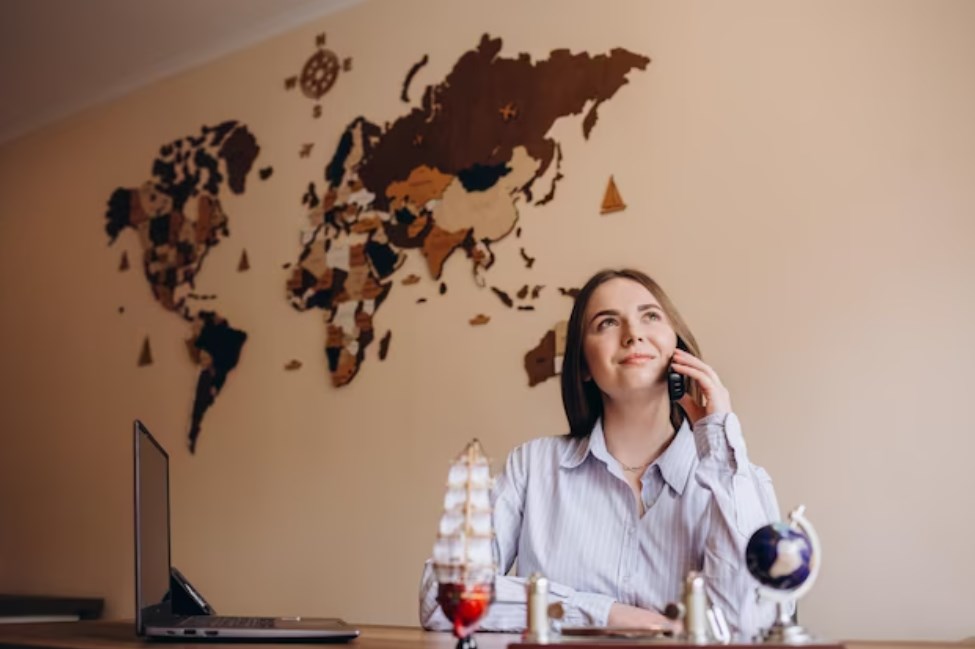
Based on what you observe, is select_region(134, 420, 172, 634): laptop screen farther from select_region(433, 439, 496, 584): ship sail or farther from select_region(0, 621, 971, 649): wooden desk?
select_region(433, 439, 496, 584): ship sail

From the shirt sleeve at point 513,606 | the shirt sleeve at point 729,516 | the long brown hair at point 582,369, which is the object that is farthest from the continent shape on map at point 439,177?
the shirt sleeve at point 513,606

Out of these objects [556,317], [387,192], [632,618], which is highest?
[387,192]

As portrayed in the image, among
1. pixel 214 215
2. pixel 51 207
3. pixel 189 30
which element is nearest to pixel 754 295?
pixel 214 215

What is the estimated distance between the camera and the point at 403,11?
3.37m

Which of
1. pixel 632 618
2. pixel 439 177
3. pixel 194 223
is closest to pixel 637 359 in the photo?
pixel 632 618

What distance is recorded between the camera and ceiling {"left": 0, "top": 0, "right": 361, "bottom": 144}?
3664 mm

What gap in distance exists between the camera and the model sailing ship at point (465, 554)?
1027 mm

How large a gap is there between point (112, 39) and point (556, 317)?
2.30 meters

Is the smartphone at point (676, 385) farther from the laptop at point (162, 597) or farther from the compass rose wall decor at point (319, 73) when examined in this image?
the compass rose wall decor at point (319, 73)

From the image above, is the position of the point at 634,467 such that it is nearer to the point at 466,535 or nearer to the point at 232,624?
the point at 232,624

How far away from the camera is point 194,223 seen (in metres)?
3.84

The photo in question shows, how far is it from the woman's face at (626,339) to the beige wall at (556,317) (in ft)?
1.88

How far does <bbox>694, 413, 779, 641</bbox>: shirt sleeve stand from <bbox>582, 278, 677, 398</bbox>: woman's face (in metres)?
0.21

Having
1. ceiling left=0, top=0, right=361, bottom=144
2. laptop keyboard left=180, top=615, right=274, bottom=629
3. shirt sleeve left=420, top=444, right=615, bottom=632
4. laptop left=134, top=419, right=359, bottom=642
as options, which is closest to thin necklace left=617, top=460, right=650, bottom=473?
shirt sleeve left=420, top=444, right=615, bottom=632
